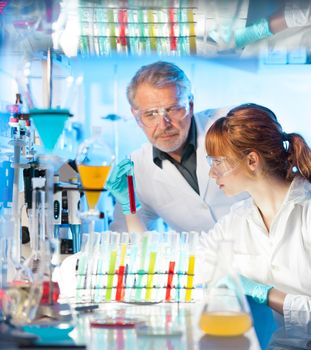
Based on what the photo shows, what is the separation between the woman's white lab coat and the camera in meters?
4.39

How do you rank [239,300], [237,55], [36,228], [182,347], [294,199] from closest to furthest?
[182,347] < [239,300] < [36,228] < [294,199] < [237,55]

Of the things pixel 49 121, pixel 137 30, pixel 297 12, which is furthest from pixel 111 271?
pixel 297 12

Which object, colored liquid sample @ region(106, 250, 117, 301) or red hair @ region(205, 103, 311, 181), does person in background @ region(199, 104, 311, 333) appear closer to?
red hair @ region(205, 103, 311, 181)

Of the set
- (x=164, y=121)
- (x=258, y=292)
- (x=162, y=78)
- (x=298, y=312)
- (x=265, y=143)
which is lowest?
(x=298, y=312)

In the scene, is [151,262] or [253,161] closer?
[151,262]

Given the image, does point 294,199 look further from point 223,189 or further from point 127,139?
point 127,139

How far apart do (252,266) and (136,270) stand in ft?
2.90

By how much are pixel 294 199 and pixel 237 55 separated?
0.98 metres

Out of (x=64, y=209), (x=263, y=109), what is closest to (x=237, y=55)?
(x=263, y=109)

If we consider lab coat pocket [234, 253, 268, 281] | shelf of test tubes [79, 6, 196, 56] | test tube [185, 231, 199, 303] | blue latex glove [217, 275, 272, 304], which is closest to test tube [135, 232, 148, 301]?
test tube [185, 231, 199, 303]

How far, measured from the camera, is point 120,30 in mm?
4762

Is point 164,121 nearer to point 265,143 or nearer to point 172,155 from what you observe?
point 172,155

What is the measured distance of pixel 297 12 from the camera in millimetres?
4684

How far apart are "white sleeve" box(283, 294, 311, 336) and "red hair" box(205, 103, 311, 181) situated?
81cm
